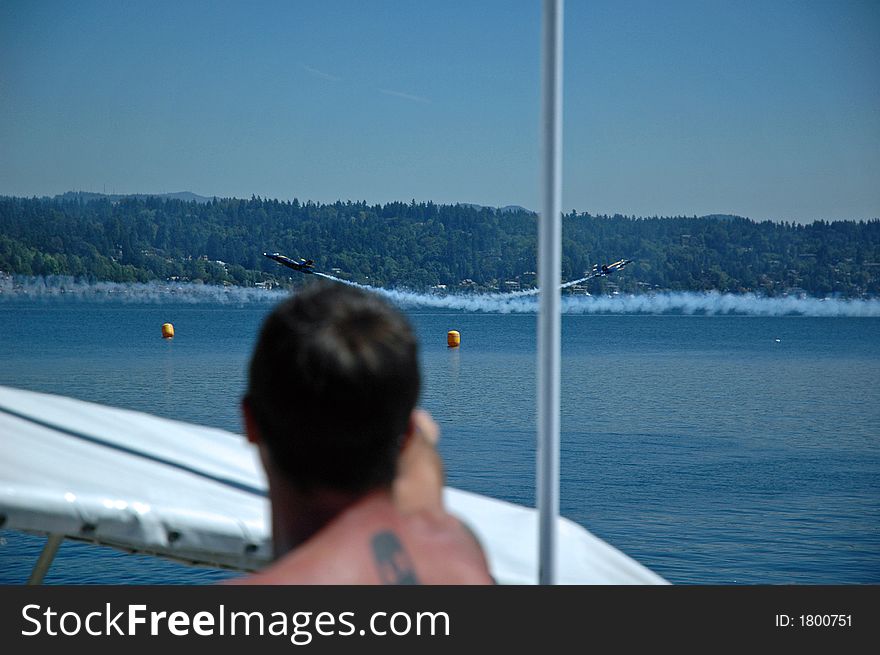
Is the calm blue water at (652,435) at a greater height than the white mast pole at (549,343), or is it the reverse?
the white mast pole at (549,343)

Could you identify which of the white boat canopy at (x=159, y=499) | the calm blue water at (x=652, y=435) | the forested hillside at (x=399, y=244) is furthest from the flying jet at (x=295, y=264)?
the forested hillside at (x=399, y=244)

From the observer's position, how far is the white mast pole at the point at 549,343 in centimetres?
202

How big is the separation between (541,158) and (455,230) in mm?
86032

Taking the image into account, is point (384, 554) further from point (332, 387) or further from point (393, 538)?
point (332, 387)

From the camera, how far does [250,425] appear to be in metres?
1.07

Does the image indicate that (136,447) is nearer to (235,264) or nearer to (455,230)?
(455,230)

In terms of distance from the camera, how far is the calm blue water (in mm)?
17203

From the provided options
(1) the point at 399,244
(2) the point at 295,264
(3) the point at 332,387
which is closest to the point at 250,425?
(3) the point at 332,387

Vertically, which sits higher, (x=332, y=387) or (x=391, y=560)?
(x=332, y=387)

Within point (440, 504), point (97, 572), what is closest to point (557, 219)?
point (440, 504)

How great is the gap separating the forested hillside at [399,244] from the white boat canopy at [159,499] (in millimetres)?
82614

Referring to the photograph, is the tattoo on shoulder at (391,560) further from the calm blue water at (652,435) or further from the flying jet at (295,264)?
the calm blue water at (652,435)

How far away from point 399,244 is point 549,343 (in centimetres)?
8715

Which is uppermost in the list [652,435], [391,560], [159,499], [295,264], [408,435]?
[295,264]
